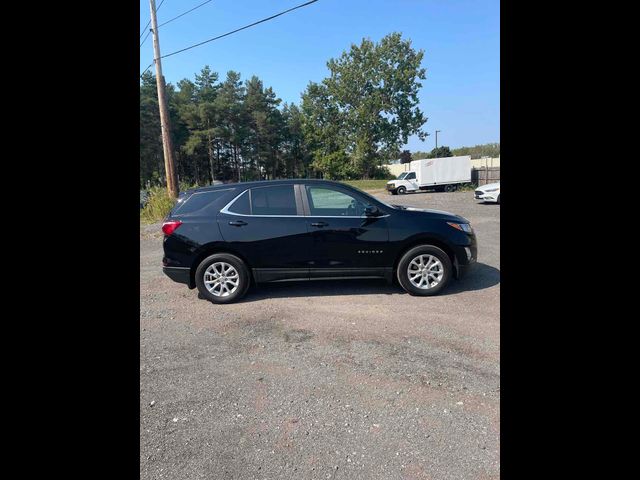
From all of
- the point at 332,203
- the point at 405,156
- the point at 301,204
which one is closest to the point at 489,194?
the point at 332,203

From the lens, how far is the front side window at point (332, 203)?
501cm

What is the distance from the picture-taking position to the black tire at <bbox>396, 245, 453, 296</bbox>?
194 inches

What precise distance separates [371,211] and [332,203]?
1.91 feet

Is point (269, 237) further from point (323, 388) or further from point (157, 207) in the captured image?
point (157, 207)

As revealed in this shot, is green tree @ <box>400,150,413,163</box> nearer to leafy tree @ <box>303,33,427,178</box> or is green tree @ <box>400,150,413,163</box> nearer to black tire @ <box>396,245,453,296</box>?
leafy tree @ <box>303,33,427,178</box>

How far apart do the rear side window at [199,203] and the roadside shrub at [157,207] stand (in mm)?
8406

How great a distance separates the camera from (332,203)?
16.7ft

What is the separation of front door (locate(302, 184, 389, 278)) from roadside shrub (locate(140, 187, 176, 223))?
9.59 meters
